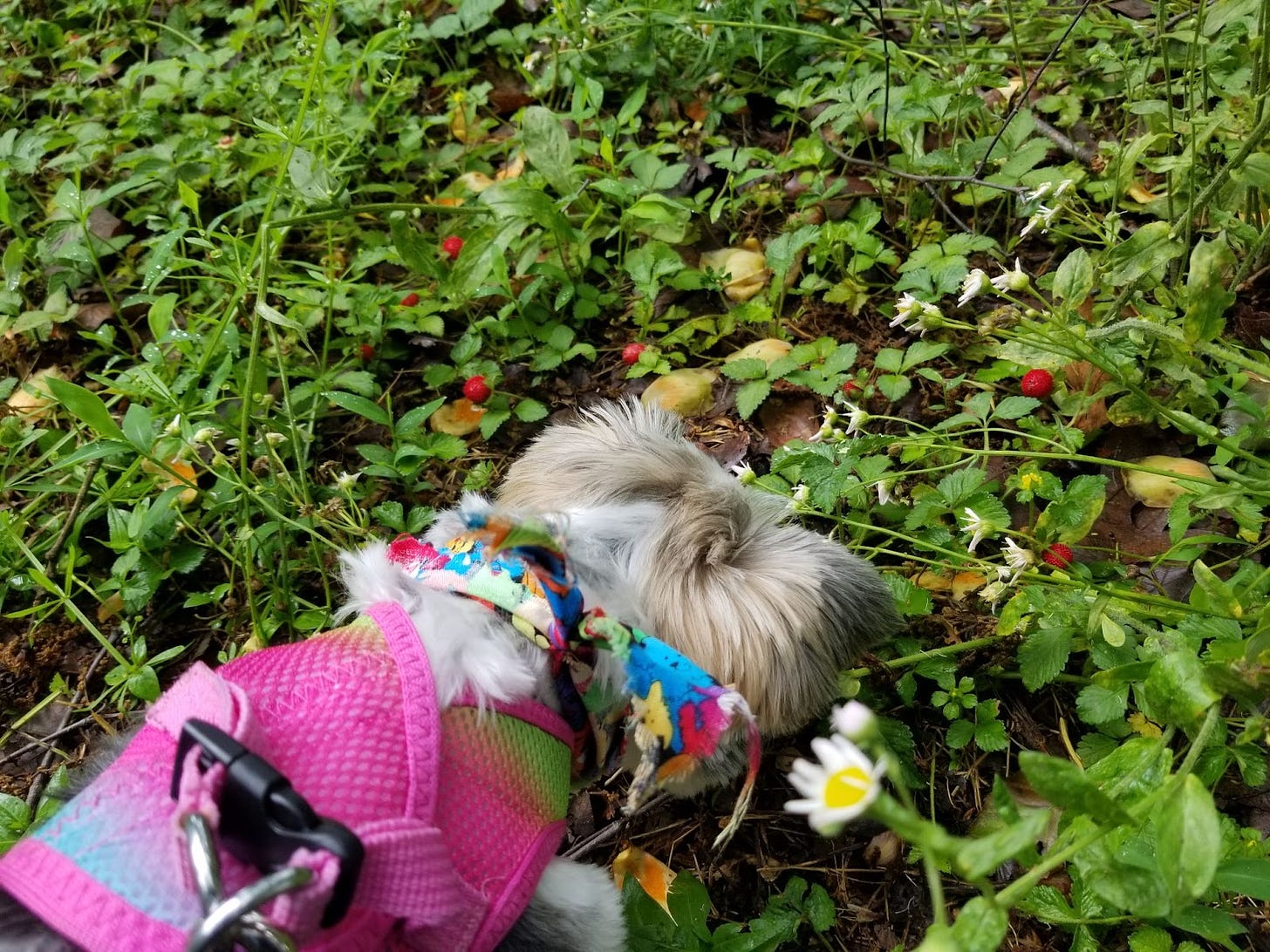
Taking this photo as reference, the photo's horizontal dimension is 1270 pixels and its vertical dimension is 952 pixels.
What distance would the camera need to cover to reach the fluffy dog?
63.5 inches

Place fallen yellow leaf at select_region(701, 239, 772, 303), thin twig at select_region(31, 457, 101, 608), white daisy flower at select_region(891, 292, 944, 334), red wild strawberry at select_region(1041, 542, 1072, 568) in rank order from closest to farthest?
white daisy flower at select_region(891, 292, 944, 334), red wild strawberry at select_region(1041, 542, 1072, 568), thin twig at select_region(31, 457, 101, 608), fallen yellow leaf at select_region(701, 239, 772, 303)

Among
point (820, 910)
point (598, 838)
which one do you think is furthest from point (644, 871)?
point (820, 910)

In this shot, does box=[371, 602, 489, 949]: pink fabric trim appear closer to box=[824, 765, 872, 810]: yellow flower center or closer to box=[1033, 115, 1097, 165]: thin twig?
box=[824, 765, 872, 810]: yellow flower center

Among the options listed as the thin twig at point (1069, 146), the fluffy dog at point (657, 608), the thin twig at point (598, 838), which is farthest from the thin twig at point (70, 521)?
the thin twig at point (1069, 146)

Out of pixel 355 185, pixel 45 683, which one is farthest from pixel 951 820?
pixel 355 185

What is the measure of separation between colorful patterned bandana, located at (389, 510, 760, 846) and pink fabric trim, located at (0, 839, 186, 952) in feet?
2.19

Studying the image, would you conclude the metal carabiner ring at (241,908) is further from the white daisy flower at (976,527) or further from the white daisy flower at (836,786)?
the white daisy flower at (976,527)

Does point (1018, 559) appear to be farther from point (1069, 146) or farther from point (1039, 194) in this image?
point (1069, 146)

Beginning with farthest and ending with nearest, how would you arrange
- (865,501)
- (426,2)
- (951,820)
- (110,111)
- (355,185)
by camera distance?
(426,2) → (110,111) → (355,185) → (865,501) → (951,820)

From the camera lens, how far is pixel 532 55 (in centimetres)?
345

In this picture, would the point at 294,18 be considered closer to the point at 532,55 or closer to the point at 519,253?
the point at 532,55

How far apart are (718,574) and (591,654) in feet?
0.93

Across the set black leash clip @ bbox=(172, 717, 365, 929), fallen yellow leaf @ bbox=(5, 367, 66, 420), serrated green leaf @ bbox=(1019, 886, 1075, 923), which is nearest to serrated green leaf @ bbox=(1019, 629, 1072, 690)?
serrated green leaf @ bbox=(1019, 886, 1075, 923)

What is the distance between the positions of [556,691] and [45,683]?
5.64ft
